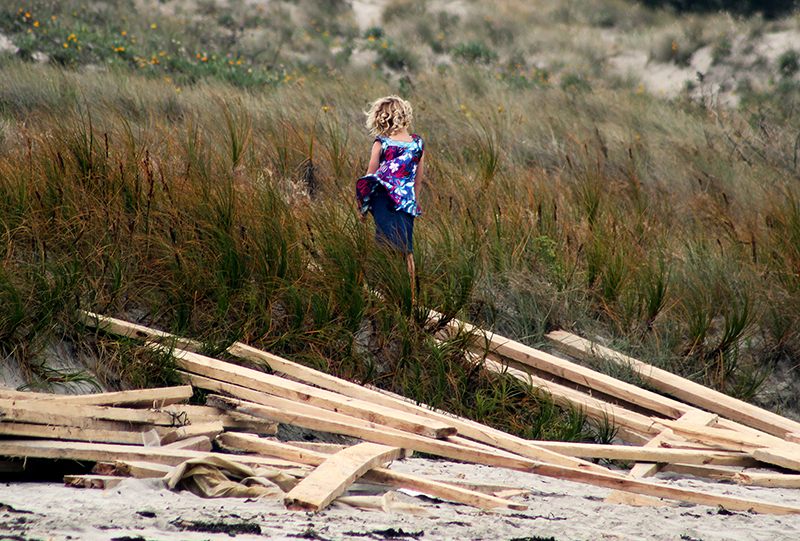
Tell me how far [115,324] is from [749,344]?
426cm

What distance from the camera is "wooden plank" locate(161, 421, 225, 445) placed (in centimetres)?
333

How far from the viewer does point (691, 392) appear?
15.2 ft

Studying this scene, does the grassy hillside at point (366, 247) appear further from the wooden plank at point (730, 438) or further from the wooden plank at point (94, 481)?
the wooden plank at point (94, 481)

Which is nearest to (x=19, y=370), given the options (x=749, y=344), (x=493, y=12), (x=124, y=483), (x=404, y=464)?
(x=124, y=483)

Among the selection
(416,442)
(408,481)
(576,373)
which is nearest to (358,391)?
(416,442)

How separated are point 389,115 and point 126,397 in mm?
2802

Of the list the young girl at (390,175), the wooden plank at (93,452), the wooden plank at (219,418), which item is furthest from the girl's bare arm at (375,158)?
the wooden plank at (93,452)

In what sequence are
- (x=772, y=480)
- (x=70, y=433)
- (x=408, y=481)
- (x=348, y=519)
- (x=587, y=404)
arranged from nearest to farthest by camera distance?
(x=348, y=519) → (x=408, y=481) → (x=70, y=433) → (x=772, y=480) → (x=587, y=404)

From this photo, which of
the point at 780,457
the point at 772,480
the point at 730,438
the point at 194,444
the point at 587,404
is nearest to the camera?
the point at 194,444

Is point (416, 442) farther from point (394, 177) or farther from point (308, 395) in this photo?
point (394, 177)

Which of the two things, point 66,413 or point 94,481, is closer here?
point 94,481

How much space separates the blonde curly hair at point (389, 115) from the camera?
5324 millimetres

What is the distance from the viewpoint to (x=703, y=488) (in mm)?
3557

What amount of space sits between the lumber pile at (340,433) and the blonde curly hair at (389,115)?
1.59 meters
